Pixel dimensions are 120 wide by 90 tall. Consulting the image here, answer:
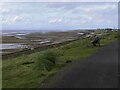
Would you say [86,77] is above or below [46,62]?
below

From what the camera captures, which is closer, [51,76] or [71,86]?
[71,86]

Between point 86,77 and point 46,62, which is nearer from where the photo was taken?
point 86,77

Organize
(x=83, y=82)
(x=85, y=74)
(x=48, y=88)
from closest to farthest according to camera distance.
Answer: (x=48, y=88), (x=83, y=82), (x=85, y=74)

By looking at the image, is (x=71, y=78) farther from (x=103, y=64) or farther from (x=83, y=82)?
(x=103, y=64)

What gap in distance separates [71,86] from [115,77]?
2.68m

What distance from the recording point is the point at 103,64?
776 inches

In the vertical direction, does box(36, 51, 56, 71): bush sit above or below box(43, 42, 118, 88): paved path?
above

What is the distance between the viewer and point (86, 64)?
19.7m

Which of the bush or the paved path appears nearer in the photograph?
the paved path

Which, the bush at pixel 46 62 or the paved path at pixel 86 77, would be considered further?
the bush at pixel 46 62

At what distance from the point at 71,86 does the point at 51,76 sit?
262 cm

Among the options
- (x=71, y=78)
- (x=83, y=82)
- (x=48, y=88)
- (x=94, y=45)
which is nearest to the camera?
(x=48, y=88)

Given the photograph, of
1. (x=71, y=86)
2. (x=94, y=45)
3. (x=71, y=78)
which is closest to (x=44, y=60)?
(x=71, y=78)

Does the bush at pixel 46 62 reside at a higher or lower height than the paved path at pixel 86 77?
higher
